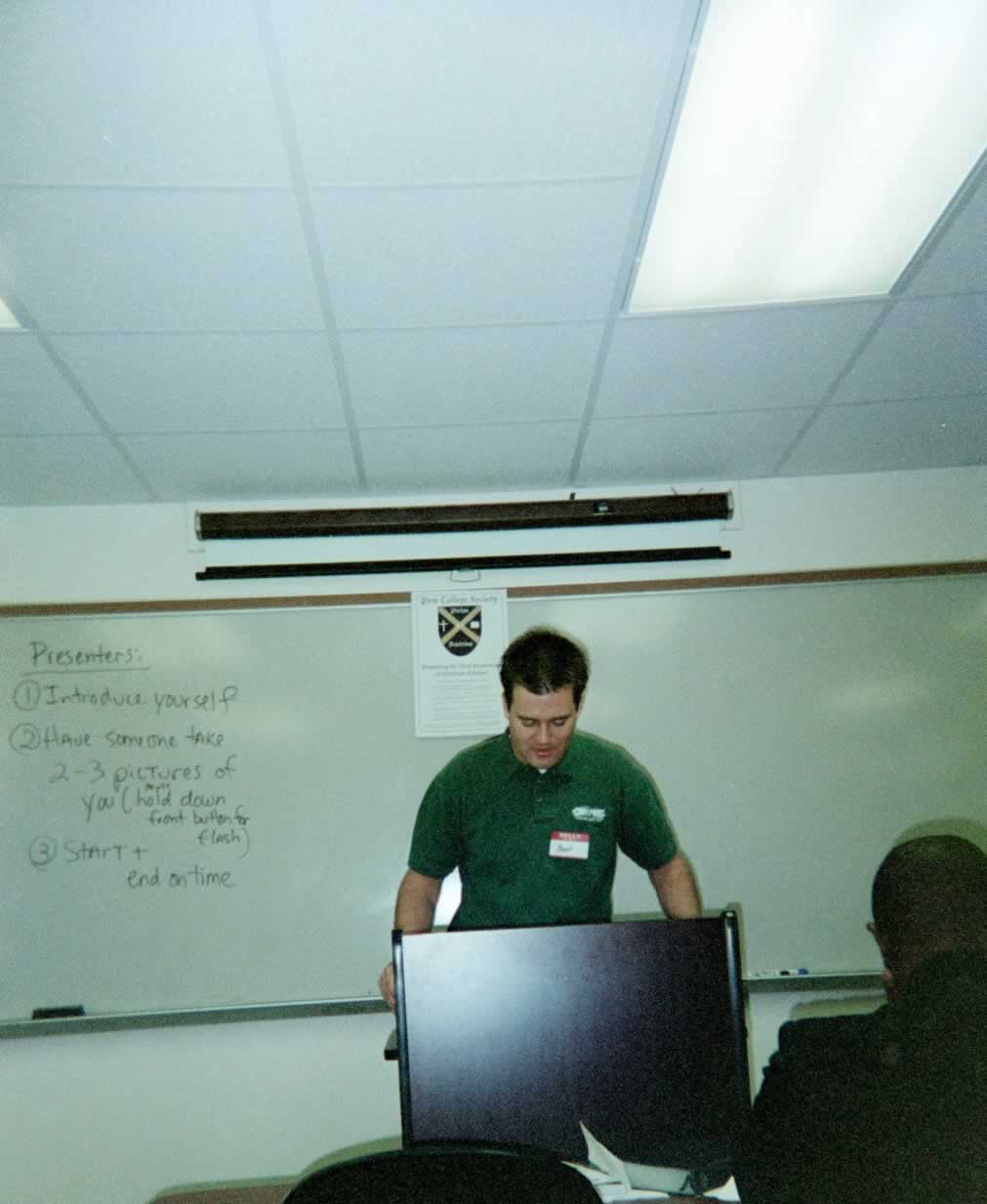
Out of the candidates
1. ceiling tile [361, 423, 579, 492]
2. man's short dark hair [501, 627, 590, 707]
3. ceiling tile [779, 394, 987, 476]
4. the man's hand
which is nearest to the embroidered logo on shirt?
man's short dark hair [501, 627, 590, 707]

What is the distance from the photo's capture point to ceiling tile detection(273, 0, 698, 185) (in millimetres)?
1400

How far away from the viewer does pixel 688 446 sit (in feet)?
9.60

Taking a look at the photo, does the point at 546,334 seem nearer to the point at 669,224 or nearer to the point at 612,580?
the point at 669,224

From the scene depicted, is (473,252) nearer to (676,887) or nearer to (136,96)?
(136,96)

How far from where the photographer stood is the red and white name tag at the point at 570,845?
1.96m

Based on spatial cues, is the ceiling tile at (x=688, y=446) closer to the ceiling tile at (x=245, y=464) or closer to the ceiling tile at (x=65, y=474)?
the ceiling tile at (x=245, y=464)

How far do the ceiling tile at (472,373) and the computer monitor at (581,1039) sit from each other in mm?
1536

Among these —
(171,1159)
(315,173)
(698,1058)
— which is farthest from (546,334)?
(171,1159)

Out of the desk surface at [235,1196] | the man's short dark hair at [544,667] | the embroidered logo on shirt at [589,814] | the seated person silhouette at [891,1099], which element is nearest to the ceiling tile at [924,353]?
the man's short dark hair at [544,667]

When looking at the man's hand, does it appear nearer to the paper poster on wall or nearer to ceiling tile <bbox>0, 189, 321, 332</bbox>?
ceiling tile <bbox>0, 189, 321, 332</bbox>

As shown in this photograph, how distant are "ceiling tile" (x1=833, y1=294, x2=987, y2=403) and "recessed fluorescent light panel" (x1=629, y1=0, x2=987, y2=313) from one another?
185 mm

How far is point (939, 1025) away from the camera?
0.94 metres

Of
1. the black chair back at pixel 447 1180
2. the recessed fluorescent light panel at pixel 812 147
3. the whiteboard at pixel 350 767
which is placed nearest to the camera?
the black chair back at pixel 447 1180

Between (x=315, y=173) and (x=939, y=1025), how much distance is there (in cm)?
161
